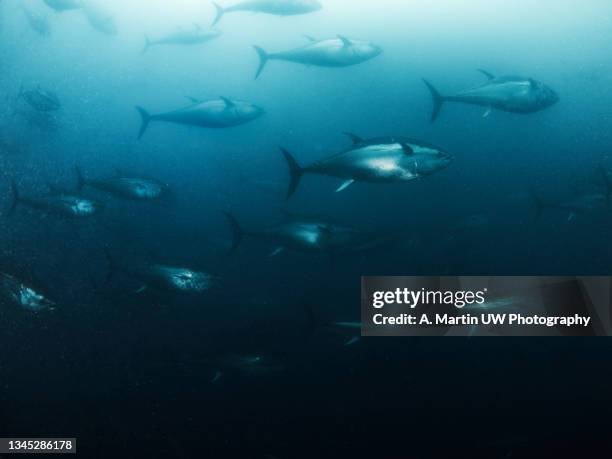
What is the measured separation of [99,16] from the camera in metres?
7.08

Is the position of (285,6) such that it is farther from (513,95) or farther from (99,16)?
(99,16)

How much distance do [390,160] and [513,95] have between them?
148cm

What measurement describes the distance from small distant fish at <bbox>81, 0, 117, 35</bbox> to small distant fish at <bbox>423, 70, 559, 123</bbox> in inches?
240

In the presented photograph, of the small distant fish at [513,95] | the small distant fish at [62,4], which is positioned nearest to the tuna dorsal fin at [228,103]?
the small distant fish at [513,95]

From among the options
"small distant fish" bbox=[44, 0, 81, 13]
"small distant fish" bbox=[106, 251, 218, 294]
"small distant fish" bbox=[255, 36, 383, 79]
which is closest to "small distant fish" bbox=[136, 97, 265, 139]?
"small distant fish" bbox=[255, 36, 383, 79]

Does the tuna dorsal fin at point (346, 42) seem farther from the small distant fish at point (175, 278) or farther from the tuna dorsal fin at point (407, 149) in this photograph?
the small distant fish at point (175, 278)

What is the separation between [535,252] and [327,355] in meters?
7.62

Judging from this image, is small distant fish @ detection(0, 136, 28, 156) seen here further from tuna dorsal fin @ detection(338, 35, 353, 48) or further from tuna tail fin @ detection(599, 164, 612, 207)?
tuna tail fin @ detection(599, 164, 612, 207)

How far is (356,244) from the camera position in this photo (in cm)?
402

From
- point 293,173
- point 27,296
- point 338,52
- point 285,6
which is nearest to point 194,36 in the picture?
point 285,6

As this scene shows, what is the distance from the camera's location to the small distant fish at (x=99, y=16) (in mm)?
6918

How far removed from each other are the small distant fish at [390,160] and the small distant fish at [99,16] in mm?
6144

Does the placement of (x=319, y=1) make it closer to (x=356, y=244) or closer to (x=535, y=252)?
A: (x=356, y=244)

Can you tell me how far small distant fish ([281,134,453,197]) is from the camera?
110 inches
